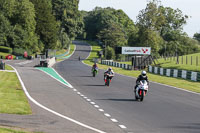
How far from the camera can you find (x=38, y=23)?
120m

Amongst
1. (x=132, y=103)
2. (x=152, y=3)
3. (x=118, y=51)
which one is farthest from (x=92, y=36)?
(x=132, y=103)

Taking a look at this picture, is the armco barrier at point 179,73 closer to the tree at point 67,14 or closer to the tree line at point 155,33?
the tree line at point 155,33

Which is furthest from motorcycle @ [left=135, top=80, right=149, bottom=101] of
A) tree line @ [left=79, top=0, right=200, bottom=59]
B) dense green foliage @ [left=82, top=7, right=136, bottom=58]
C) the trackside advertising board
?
dense green foliage @ [left=82, top=7, right=136, bottom=58]

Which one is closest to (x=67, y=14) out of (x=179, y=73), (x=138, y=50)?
(x=138, y=50)

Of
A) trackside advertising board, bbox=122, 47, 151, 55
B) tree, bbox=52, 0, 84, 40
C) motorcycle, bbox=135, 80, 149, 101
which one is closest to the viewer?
motorcycle, bbox=135, 80, 149, 101

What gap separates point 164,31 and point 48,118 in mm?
130273

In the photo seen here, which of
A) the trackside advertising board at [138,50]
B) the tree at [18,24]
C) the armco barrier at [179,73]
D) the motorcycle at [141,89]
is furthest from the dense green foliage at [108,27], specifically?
the motorcycle at [141,89]

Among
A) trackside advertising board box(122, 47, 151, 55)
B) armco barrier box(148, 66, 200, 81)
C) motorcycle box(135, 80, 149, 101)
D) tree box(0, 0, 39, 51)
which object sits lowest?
armco barrier box(148, 66, 200, 81)

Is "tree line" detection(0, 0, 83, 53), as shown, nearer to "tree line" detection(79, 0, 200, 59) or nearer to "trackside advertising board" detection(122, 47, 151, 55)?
"tree line" detection(79, 0, 200, 59)

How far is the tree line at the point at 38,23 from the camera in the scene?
325 ft

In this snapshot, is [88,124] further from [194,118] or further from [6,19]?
[6,19]

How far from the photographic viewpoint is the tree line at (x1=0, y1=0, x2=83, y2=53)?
325ft

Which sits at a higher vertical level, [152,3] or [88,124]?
[152,3]

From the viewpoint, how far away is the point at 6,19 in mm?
98125
